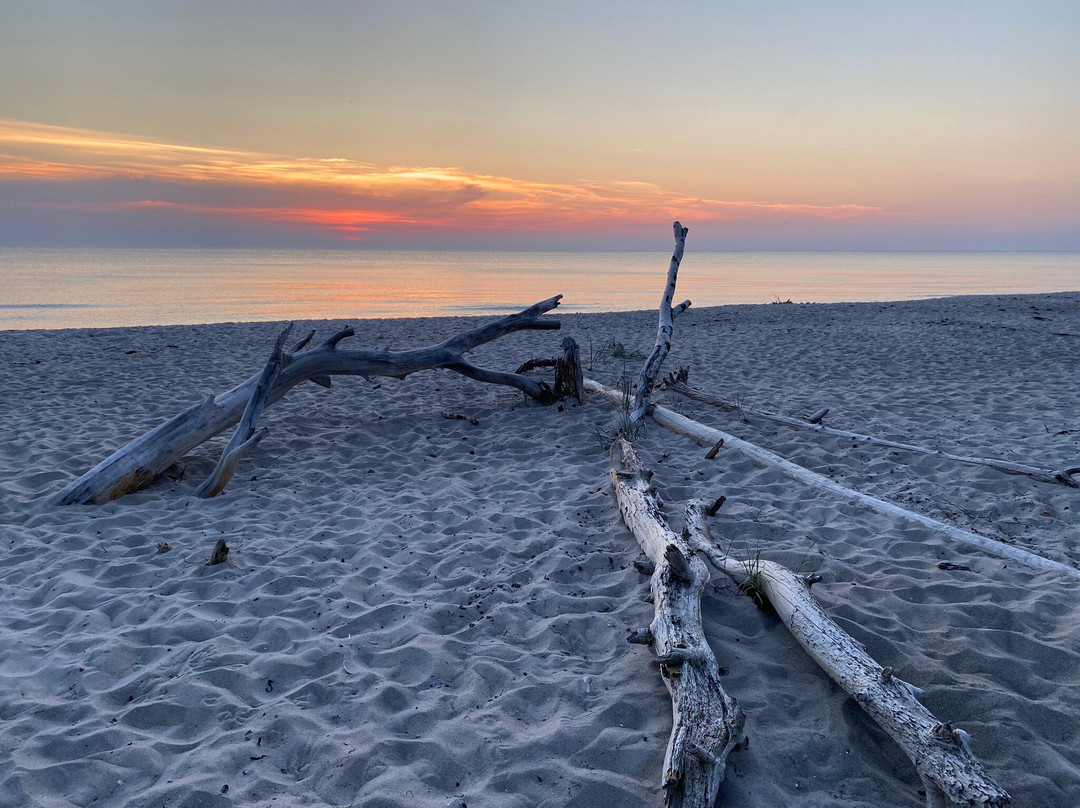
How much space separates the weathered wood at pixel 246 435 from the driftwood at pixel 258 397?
0.04 meters

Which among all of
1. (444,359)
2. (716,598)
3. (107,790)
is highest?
(444,359)

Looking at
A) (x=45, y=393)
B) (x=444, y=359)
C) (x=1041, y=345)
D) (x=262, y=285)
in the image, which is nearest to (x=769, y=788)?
(x=444, y=359)

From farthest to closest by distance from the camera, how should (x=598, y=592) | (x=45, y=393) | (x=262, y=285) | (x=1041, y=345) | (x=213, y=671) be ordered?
(x=262, y=285) < (x=1041, y=345) < (x=45, y=393) < (x=598, y=592) < (x=213, y=671)

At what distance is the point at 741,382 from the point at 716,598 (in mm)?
6268

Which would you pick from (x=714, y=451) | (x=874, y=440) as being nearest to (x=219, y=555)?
(x=714, y=451)

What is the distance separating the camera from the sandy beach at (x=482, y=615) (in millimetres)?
2471

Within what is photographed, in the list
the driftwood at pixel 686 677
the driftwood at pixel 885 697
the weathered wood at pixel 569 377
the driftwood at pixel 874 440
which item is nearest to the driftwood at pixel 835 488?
the weathered wood at pixel 569 377

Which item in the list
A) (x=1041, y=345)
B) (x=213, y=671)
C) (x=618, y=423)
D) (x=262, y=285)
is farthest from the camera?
(x=262, y=285)

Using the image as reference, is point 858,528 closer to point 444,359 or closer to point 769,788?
point 769,788

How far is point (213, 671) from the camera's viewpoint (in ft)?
9.97

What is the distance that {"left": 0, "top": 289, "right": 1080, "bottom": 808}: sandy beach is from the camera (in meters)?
2.47

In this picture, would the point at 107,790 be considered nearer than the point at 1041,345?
Yes

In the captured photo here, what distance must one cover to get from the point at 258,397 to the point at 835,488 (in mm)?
4639

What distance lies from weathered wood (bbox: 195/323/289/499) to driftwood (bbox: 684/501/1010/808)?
3699mm
